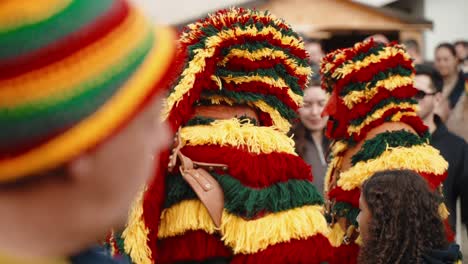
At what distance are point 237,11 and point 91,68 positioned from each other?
209 centimetres

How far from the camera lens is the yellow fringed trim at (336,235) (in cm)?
387

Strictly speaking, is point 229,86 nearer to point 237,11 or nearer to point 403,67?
point 237,11

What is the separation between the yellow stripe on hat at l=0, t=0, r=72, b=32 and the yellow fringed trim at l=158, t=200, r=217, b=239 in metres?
1.86

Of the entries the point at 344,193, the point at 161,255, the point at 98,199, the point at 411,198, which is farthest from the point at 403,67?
the point at 98,199

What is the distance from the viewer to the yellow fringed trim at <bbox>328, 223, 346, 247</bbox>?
3.87 metres

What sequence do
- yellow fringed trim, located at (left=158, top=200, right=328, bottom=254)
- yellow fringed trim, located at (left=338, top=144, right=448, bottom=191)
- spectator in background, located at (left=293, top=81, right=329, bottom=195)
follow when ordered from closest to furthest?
yellow fringed trim, located at (left=158, top=200, right=328, bottom=254)
yellow fringed trim, located at (left=338, top=144, right=448, bottom=191)
spectator in background, located at (left=293, top=81, right=329, bottom=195)

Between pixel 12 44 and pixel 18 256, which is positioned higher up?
pixel 12 44

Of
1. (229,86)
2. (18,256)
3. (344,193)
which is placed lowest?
(18,256)

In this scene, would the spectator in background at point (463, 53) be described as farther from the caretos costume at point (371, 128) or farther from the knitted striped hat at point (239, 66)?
the knitted striped hat at point (239, 66)

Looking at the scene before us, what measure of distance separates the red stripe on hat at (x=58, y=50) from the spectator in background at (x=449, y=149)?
3.90m

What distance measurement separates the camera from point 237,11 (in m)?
3.18

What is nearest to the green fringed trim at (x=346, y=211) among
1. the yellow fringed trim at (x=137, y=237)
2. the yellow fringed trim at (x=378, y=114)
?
the yellow fringed trim at (x=378, y=114)

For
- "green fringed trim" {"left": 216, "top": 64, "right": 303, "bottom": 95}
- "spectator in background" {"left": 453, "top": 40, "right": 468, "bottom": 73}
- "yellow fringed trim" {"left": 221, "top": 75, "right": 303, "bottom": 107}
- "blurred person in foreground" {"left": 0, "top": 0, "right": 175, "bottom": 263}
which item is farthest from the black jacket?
"spectator in background" {"left": 453, "top": 40, "right": 468, "bottom": 73}

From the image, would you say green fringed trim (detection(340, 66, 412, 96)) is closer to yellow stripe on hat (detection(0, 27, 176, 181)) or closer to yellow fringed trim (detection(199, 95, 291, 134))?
yellow fringed trim (detection(199, 95, 291, 134))
